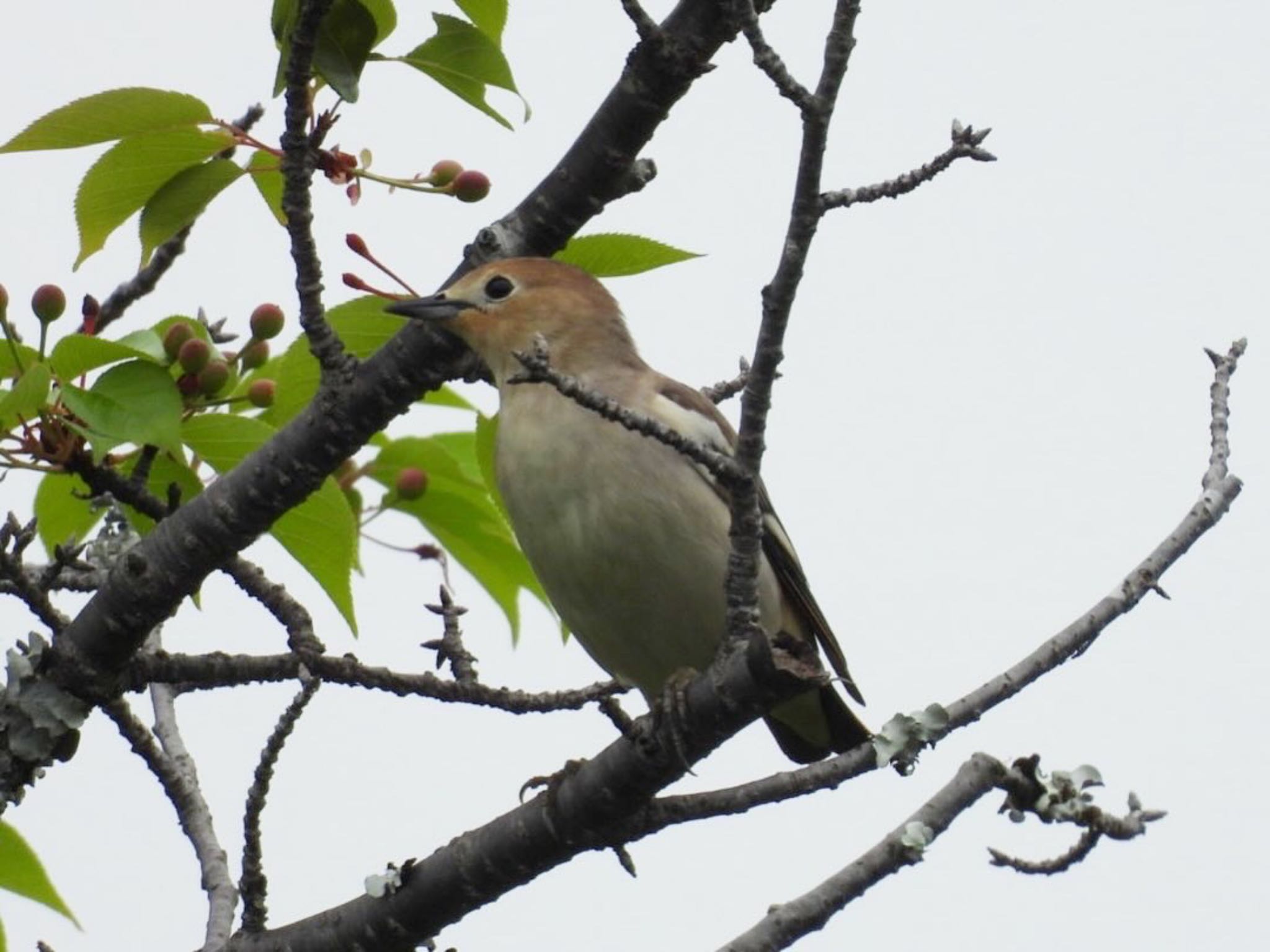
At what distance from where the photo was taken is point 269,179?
199 inches

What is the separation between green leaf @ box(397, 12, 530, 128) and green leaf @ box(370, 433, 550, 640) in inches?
60.4

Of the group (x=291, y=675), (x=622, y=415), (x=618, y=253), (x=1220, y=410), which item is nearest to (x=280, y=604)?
(x=291, y=675)

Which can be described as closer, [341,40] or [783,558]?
[341,40]

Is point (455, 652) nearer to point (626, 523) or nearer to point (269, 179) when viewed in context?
point (626, 523)

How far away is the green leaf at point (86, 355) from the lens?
4.74 metres

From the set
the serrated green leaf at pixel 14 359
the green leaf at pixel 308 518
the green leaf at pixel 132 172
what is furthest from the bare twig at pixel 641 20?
the serrated green leaf at pixel 14 359

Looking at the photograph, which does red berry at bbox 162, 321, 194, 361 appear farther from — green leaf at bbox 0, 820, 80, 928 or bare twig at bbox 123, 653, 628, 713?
green leaf at bbox 0, 820, 80, 928

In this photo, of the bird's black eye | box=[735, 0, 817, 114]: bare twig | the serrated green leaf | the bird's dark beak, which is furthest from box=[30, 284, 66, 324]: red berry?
box=[735, 0, 817, 114]: bare twig

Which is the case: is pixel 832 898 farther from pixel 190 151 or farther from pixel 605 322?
pixel 605 322

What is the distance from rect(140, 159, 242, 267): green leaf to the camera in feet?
16.2

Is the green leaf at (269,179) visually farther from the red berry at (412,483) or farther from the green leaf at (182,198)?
the red berry at (412,483)

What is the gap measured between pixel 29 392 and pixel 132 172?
0.66 meters

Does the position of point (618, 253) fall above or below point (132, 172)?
below

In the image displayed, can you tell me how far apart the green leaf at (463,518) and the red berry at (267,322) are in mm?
792
